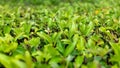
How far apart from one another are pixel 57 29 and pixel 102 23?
684mm

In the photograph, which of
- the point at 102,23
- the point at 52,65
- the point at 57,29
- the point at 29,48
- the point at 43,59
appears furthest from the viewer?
the point at 102,23

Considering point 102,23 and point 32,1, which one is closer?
point 102,23

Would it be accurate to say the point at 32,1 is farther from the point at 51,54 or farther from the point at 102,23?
the point at 51,54

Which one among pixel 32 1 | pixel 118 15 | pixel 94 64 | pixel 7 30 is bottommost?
pixel 32 1

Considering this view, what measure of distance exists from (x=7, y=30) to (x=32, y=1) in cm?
673

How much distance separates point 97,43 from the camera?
2465mm

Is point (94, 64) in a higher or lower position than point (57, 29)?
higher

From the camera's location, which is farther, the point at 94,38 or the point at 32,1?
the point at 32,1

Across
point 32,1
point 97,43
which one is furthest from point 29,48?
point 32,1

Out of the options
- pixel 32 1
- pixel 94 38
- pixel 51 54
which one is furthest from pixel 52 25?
pixel 32 1

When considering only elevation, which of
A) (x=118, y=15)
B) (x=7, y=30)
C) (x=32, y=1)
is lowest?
(x=32, y=1)

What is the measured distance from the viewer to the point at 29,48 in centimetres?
233

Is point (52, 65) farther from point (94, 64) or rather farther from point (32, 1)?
point (32, 1)

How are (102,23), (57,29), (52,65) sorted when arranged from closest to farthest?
(52,65)
(57,29)
(102,23)
